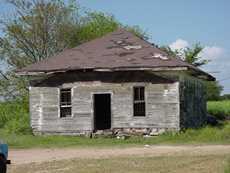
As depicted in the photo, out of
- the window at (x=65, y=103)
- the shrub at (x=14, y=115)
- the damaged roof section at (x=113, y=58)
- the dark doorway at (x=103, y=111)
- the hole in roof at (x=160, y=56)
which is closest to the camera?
the damaged roof section at (x=113, y=58)

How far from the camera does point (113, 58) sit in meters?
30.4

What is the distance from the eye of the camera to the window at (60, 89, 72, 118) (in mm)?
31125

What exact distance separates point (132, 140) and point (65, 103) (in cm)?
482

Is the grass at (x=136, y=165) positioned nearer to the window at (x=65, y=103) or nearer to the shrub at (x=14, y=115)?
the window at (x=65, y=103)

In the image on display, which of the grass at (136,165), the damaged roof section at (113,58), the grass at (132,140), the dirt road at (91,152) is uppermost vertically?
the damaged roof section at (113,58)

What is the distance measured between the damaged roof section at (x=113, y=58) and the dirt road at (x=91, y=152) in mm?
5798

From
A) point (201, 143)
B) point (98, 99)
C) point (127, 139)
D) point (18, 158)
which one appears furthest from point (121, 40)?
point (18, 158)

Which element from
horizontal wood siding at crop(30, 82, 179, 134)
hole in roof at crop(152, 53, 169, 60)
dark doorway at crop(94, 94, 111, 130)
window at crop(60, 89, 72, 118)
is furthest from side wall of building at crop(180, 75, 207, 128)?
window at crop(60, 89, 72, 118)

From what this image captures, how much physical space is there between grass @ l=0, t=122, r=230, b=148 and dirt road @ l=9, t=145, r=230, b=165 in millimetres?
2212

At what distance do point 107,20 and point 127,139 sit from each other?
78.9 ft

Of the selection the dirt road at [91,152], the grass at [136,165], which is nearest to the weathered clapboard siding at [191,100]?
the dirt road at [91,152]

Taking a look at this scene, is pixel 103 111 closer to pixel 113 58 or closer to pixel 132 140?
pixel 113 58

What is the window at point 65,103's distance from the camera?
3112 centimetres

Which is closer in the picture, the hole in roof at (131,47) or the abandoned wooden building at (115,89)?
the abandoned wooden building at (115,89)
